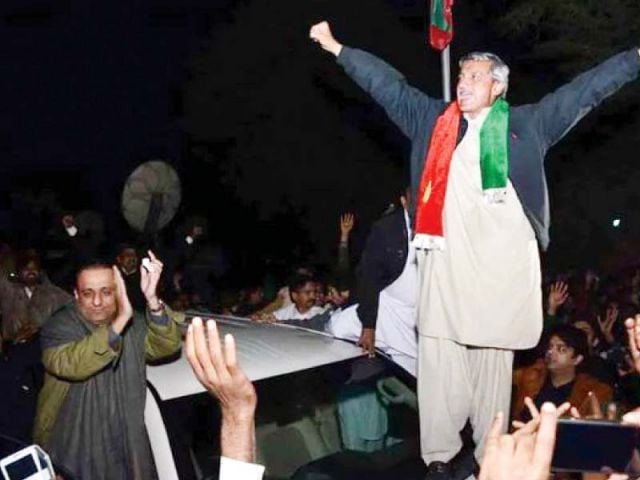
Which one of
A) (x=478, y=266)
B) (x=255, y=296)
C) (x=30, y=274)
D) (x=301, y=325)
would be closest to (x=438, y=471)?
(x=478, y=266)

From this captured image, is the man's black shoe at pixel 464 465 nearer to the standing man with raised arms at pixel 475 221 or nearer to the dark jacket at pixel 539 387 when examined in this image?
the standing man with raised arms at pixel 475 221

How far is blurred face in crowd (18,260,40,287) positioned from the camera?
1022 cm

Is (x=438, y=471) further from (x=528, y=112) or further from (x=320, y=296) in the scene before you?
(x=320, y=296)

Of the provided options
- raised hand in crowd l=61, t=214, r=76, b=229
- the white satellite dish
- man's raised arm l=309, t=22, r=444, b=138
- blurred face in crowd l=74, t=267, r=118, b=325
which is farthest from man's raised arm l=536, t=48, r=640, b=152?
the white satellite dish

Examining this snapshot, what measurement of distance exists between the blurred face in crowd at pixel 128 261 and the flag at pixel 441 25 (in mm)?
4793

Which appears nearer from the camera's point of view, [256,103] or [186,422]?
[186,422]

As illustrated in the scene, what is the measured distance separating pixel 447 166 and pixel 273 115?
44.5 feet

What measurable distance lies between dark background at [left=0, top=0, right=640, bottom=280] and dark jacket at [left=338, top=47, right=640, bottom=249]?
7174mm

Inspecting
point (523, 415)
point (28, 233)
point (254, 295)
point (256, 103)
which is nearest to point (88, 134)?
point (28, 233)

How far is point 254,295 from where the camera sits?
469 inches

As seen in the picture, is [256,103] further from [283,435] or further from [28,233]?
[283,435]

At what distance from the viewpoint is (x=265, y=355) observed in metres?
4.78

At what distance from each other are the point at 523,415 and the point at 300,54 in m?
12.0

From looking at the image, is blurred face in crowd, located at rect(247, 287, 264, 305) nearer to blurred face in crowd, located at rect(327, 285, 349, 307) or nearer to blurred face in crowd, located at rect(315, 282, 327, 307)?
blurred face in crowd, located at rect(327, 285, 349, 307)
